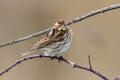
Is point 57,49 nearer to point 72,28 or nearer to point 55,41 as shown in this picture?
point 55,41

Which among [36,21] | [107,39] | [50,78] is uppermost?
[36,21]

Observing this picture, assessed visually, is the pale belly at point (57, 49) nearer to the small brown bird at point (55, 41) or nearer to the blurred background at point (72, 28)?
the small brown bird at point (55, 41)

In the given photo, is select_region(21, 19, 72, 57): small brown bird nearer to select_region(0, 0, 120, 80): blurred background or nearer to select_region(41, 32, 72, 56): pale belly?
select_region(41, 32, 72, 56): pale belly

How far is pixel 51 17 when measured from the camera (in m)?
7.81

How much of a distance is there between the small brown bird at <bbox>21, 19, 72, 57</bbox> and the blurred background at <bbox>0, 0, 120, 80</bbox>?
115 inches

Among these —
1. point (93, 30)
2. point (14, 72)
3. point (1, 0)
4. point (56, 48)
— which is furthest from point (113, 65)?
point (56, 48)

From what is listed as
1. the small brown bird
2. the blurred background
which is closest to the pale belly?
the small brown bird

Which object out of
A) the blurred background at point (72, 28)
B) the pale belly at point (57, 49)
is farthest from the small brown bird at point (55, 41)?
the blurred background at point (72, 28)

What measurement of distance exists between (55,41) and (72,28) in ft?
12.2

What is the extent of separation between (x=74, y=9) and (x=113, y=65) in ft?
4.37

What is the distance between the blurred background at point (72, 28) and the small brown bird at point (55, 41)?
2.93 metres

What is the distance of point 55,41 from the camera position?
3766mm

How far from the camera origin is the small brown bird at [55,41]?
12.0 feet

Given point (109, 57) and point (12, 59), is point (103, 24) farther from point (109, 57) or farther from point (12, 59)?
point (12, 59)
